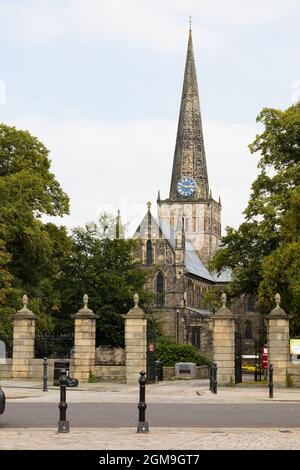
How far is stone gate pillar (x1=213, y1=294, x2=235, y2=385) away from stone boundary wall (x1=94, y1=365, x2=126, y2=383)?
4.11 m

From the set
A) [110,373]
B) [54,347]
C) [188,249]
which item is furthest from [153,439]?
[188,249]

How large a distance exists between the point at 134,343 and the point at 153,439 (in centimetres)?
1873

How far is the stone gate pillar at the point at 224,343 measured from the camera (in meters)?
31.5

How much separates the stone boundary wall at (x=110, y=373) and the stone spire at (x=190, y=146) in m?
93.6

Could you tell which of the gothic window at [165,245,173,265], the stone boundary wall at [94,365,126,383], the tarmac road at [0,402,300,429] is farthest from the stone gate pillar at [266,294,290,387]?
the gothic window at [165,245,173,265]

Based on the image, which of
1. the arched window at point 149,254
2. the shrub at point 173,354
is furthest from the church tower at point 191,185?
the shrub at point 173,354

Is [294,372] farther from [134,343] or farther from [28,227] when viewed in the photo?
[28,227]

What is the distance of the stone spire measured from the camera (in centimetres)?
12750

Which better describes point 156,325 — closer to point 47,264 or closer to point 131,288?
point 131,288

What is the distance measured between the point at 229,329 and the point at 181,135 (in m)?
98.3

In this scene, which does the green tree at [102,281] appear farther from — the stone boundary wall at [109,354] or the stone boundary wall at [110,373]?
the stone boundary wall at [110,373]

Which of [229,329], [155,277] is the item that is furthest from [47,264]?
[155,277]
